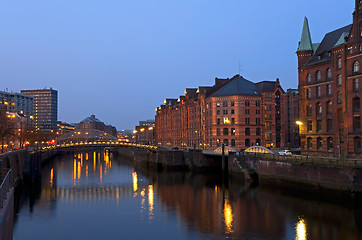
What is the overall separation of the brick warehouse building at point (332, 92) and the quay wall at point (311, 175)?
27.7ft

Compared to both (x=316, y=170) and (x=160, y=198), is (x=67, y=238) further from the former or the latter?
(x=316, y=170)

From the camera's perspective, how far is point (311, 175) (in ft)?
190

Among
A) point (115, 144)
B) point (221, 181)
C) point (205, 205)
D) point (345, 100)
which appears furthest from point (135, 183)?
point (345, 100)

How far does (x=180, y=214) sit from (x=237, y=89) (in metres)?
68.2


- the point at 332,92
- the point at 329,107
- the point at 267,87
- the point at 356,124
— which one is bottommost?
the point at 356,124

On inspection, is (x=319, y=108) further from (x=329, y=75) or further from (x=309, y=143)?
(x=309, y=143)

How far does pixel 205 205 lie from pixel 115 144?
220 feet

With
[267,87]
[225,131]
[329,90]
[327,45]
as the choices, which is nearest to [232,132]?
[225,131]

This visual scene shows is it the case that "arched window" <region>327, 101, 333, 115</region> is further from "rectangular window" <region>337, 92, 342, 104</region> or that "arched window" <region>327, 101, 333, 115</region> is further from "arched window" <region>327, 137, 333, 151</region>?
"arched window" <region>327, 137, 333, 151</region>

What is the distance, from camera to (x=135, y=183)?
8206cm

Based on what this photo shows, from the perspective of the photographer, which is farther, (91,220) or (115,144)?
(115,144)

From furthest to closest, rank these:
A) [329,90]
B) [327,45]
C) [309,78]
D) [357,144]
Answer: [309,78], [327,45], [329,90], [357,144]

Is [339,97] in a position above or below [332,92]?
below

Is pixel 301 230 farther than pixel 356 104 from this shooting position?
No
